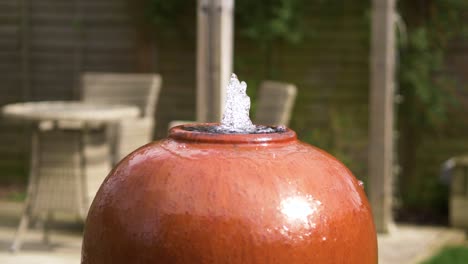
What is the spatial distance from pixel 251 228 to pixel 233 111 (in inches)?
20.2

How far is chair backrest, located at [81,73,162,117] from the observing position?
625 cm

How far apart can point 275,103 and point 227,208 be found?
285 cm

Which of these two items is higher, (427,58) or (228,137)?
(228,137)

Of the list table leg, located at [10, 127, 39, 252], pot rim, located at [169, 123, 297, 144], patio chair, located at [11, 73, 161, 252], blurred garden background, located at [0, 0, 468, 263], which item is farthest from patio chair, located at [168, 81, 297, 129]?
pot rim, located at [169, 123, 297, 144]

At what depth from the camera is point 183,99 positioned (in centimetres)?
765

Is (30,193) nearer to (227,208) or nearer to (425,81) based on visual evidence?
(425,81)

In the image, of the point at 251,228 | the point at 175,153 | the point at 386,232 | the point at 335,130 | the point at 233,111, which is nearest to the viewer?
the point at 251,228

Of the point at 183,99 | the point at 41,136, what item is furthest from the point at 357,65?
the point at 41,136

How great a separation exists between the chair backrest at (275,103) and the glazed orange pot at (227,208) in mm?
2502

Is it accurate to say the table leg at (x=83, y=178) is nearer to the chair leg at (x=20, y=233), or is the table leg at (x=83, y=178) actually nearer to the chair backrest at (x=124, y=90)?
the chair leg at (x=20, y=233)

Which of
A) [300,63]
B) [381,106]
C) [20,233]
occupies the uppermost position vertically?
[300,63]

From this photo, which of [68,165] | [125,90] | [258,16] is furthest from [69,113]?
[258,16]

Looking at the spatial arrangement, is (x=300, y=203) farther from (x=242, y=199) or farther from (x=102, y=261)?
(x=102, y=261)

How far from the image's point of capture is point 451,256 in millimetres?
5672
